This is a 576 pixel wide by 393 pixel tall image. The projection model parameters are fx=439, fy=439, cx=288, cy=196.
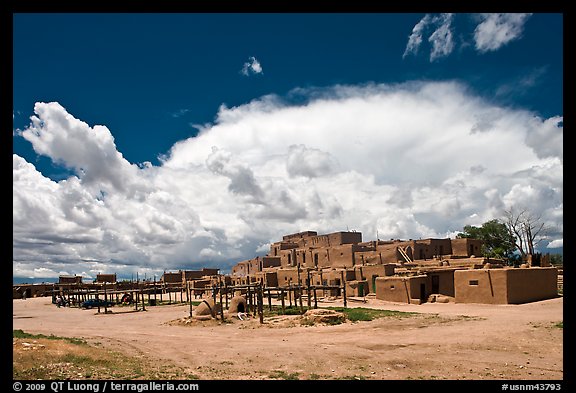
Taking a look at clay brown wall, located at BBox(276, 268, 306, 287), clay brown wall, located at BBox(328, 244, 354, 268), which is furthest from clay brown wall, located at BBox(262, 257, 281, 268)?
clay brown wall, located at BBox(276, 268, 306, 287)

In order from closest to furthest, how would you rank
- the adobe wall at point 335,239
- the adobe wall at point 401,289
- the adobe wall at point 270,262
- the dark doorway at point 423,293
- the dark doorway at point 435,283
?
1. the adobe wall at point 401,289
2. the dark doorway at point 423,293
3. the dark doorway at point 435,283
4. the adobe wall at point 335,239
5. the adobe wall at point 270,262

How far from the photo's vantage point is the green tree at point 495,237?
6488 centimetres

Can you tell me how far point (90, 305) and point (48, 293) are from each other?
32.2m

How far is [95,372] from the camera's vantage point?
41.8ft

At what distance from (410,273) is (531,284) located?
1095 cm

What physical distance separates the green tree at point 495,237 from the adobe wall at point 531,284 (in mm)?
27756

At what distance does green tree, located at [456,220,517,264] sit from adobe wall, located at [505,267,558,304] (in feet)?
91.1

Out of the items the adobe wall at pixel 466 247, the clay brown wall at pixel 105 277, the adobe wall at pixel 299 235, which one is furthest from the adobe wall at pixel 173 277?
the adobe wall at pixel 466 247

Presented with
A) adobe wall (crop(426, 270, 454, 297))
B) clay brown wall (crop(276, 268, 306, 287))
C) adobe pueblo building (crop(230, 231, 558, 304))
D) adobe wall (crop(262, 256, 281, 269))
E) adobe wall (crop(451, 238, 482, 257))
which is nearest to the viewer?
adobe pueblo building (crop(230, 231, 558, 304))

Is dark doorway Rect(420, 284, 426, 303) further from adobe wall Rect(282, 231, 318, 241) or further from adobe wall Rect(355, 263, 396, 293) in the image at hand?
adobe wall Rect(282, 231, 318, 241)

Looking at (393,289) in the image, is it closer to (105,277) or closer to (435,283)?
(435,283)

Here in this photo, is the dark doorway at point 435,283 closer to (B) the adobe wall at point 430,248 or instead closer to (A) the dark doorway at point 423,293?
(A) the dark doorway at point 423,293

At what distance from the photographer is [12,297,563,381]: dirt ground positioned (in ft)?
44.5
